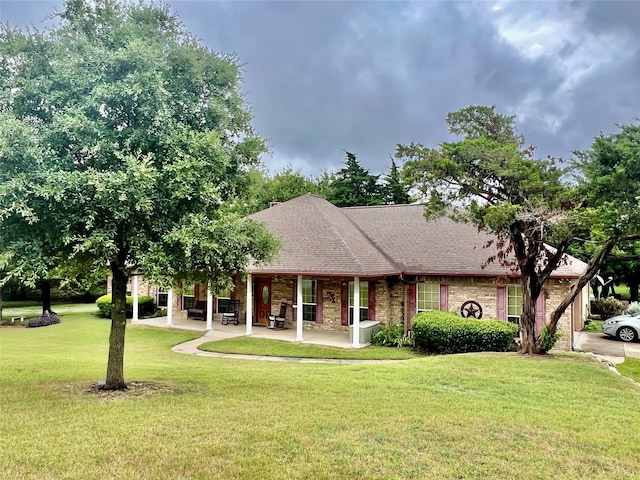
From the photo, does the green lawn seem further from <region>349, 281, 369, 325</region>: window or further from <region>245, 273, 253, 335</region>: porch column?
<region>349, 281, 369, 325</region>: window

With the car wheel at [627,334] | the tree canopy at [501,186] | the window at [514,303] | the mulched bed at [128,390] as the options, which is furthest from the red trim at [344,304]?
the car wheel at [627,334]

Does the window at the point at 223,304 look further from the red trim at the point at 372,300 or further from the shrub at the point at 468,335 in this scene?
the shrub at the point at 468,335

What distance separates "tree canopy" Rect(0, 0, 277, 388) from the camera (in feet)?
21.1

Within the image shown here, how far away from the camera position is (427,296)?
17.2 metres

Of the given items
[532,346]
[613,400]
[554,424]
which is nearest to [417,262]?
[532,346]

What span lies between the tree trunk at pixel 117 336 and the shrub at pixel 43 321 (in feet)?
57.9

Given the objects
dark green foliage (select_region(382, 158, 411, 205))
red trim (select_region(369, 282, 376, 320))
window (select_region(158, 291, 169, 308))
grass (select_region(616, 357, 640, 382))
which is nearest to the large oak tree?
grass (select_region(616, 357, 640, 382))

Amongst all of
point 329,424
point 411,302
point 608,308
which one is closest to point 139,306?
point 411,302

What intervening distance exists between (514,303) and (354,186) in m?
25.6

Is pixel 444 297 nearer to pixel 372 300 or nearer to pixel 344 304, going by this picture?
pixel 372 300

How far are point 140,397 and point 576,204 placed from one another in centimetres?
1072

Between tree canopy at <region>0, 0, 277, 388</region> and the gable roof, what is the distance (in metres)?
6.91

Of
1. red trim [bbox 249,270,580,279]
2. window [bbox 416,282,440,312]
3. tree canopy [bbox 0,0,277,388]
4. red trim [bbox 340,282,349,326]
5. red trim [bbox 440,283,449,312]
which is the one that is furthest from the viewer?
red trim [bbox 340,282,349,326]

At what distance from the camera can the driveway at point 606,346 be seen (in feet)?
47.9
